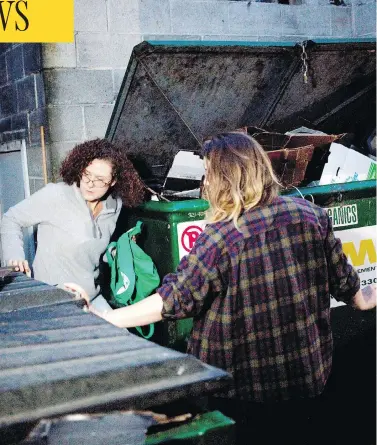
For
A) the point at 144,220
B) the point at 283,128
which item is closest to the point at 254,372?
the point at 144,220

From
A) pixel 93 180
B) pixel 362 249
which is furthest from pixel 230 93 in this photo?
pixel 362 249

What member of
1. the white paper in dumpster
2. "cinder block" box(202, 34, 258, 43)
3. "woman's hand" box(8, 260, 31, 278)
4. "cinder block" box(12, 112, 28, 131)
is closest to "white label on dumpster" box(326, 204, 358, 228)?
the white paper in dumpster

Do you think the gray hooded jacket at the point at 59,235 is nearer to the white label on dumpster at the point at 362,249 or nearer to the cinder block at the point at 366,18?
the white label on dumpster at the point at 362,249

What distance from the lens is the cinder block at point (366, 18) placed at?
5.43m

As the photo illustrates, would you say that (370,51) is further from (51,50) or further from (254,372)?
(254,372)

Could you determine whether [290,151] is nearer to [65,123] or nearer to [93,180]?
[93,180]

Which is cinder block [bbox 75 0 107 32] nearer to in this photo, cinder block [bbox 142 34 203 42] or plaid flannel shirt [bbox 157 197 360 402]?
cinder block [bbox 142 34 203 42]

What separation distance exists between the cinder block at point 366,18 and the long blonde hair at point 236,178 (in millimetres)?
4053

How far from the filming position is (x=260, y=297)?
6.42 ft

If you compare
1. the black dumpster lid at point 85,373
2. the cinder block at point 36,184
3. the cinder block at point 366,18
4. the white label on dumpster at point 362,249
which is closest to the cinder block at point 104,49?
the cinder block at point 36,184

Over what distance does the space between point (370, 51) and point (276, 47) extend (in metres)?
0.91

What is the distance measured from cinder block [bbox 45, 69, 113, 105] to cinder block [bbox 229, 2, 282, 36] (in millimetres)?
1327

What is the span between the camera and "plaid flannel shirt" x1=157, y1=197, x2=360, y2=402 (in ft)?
6.39

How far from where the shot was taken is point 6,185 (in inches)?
211
